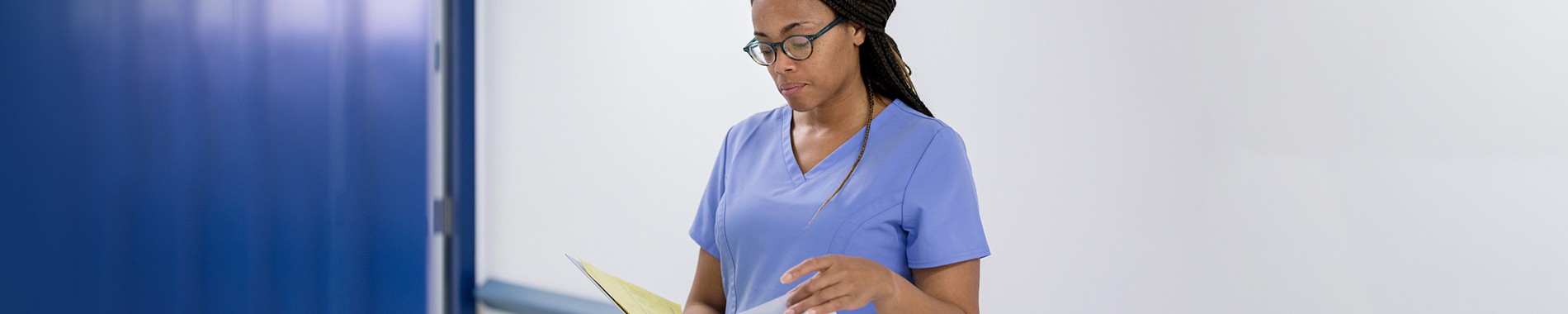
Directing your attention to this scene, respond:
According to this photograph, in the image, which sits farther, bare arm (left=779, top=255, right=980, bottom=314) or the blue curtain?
the blue curtain

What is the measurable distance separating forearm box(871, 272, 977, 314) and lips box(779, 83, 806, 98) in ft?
0.95

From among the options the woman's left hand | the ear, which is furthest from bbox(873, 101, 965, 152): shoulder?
the woman's left hand

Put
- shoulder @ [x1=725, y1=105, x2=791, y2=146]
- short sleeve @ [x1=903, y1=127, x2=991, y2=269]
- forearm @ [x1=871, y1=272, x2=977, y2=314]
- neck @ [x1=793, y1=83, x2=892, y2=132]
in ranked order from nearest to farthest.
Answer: forearm @ [x1=871, y1=272, x2=977, y2=314], short sleeve @ [x1=903, y1=127, x2=991, y2=269], neck @ [x1=793, y1=83, x2=892, y2=132], shoulder @ [x1=725, y1=105, x2=791, y2=146]

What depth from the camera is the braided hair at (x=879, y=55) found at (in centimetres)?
108

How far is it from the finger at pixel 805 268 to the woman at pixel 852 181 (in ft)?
0.39

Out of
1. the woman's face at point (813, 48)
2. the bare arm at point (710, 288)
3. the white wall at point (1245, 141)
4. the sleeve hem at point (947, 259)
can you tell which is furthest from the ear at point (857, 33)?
the white wall at point (1245, 141)

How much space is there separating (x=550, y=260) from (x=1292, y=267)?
6.21 ft

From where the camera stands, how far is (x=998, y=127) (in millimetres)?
1617

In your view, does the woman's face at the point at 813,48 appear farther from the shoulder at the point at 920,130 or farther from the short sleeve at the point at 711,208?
the short sleeve at the point at 711,208

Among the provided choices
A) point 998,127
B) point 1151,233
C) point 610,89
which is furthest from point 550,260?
point 1151,233

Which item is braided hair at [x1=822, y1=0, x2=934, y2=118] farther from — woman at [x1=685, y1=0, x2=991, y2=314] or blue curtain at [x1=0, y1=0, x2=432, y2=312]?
blue curtain at [x1=0, y1=0, x2=432, y2=312]

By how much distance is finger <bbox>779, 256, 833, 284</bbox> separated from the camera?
814 millimetres

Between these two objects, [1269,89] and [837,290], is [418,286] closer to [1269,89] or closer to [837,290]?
[837,290]

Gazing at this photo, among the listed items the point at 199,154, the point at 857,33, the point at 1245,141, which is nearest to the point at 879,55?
the point at 857,33
